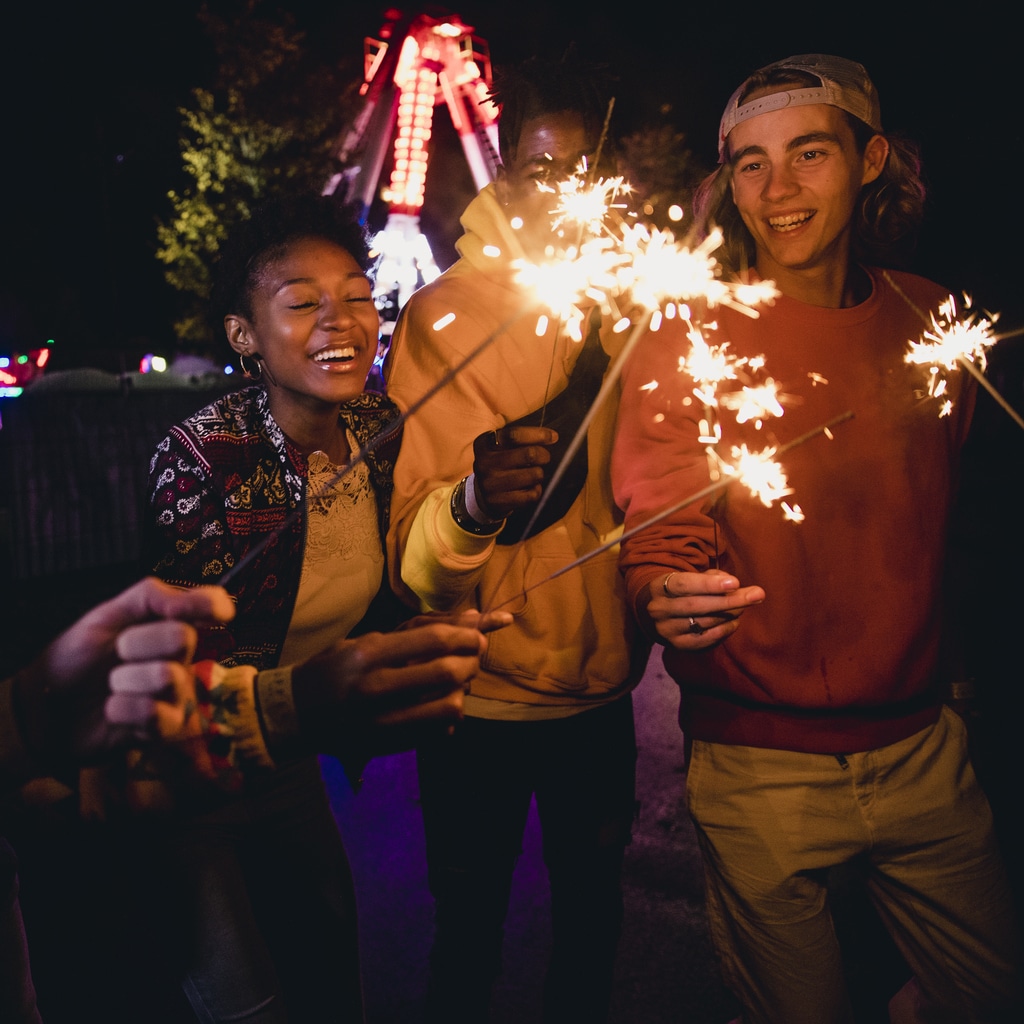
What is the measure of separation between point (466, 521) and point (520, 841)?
4.04 ft

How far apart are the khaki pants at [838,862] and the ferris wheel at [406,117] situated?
16331mm

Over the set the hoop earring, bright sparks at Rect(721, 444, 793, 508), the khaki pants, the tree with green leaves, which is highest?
the tree with green leaves

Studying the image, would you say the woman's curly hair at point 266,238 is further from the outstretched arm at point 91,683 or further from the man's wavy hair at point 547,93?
the outstretched arm at point 91,683

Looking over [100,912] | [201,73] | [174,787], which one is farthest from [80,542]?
[201,73]

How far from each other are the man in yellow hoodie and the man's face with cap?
58cm

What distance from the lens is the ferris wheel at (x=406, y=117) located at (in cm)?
1792

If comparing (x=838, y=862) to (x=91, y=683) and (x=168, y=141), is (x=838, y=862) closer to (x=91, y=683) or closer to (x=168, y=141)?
(x=91, y=683)

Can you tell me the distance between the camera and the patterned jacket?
2113 mm

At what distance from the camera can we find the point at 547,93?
2584 millimetres

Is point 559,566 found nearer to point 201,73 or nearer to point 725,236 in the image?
point 725,236

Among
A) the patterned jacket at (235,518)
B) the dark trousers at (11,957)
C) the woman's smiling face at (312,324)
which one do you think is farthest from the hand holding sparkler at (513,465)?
the dark trousers at (11,957)

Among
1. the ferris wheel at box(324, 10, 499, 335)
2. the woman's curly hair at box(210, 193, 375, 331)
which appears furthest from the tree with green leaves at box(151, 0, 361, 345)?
→ the woman's curly hair at box(210, 193, 375, 331)

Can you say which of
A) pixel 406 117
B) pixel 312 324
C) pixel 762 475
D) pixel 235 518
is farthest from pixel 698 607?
pixel 406 117

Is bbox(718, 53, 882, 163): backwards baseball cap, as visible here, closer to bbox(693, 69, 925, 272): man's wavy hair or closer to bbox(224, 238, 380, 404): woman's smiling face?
bbox(693, 69, 925, 272): man's wavy hair
